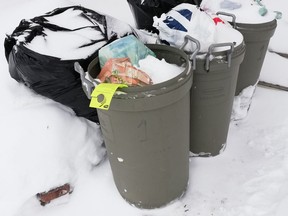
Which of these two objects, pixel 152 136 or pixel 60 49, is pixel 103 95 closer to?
pixel 152 136

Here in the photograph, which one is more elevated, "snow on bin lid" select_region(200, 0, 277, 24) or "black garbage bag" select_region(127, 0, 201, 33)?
"black garbage bag" select_region(127, 0, 201, 33)

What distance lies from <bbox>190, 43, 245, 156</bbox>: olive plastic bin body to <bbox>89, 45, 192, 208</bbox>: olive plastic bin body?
21cm

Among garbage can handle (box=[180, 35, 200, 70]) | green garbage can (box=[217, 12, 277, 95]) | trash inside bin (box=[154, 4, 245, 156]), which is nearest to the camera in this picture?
garbage can handle (box=[180, 35, 200, 70])

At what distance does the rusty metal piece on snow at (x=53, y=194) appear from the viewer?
179 cm

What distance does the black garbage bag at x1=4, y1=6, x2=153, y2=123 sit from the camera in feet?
5.52

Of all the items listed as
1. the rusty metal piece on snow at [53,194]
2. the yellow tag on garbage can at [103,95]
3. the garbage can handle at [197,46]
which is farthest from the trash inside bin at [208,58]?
the rusty metal piece on snow at [53,194]

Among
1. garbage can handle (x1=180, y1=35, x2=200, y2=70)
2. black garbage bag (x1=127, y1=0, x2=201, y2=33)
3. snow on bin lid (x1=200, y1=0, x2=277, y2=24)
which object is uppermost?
garbage can handle (x1=180, y1=35, x2=200, y2=70)

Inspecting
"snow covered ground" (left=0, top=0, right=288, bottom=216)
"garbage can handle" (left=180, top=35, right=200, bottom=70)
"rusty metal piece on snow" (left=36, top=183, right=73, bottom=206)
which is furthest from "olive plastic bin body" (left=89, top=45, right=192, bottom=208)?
"rusty metal piece on snow" (left=36, top=183, right=73, bottom=206)

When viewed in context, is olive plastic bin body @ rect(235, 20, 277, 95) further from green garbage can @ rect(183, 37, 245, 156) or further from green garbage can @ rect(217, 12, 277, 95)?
green garbage can @ rect(183, 37, 245, 156)

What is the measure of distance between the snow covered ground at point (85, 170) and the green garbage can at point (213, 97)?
0.49ft

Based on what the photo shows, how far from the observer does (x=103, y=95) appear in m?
1.22

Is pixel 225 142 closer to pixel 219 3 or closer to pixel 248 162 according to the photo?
pixel 248 162

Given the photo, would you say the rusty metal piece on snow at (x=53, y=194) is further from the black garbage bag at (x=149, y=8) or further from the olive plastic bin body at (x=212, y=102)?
the black garbage bag at (x=149, y=8)

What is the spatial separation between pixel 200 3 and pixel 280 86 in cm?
110
